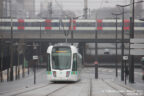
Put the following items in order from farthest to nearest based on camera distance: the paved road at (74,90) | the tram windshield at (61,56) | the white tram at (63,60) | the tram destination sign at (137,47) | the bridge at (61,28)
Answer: the bridge at (61,28) < the tram windshield at (61,56) < the white tram at (63,60) < the tram destination sign at (137,47) < the paved road at (74,90)

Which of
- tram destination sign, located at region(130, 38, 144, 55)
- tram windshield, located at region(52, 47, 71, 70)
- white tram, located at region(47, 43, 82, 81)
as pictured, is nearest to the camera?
tram destination sign, located at region(130, 38, 144, 55)

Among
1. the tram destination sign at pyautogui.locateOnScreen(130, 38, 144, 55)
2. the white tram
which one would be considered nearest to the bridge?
the white tram

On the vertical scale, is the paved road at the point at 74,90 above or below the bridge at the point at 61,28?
below

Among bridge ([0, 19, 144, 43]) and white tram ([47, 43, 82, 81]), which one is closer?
white tram ([47, 43, 82, 81])

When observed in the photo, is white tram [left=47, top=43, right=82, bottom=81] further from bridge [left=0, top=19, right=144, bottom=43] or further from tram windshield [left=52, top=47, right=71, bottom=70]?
bridge [left=0, top=19, right=144, bottom=43]

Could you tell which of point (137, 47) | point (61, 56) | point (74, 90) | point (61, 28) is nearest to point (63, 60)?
point (61, 56)

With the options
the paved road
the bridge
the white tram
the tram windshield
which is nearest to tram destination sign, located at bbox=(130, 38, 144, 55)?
the paved road

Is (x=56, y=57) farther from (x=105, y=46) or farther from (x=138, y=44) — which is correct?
(x=105, y=46)

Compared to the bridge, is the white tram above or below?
below

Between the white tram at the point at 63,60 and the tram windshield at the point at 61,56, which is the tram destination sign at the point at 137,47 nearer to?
the white tram at the point at 63,60

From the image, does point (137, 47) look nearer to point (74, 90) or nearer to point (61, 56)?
point (74, 90)

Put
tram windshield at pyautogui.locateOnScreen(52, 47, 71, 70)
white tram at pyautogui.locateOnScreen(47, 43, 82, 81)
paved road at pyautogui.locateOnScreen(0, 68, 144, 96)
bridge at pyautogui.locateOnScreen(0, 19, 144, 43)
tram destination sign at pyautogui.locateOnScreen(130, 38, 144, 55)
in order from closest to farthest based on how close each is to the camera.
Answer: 1. paved road at pyautogui.locateOnScreen(0, 68, 144, 96)
2. tram destination sign at pyautogui.locateOnScreen(130, 38, 144, 55)
3. white tram at pyautogui.locateOnScreen(47, 43, 82, 81)
4. tram windshield at pyautogui.locateOnScreen(52, 47, 71, 70)
5. bridge at pyautogui.locateOnScreen(0, 19, 144, 43)

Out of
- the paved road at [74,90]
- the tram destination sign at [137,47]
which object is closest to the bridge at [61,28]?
the paved road at [74,90]

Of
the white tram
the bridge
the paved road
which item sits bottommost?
the paved road
